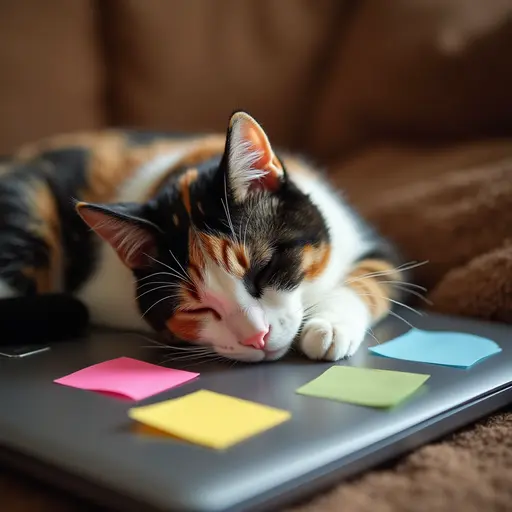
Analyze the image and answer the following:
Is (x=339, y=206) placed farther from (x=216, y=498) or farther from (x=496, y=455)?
(x=216, y=498)

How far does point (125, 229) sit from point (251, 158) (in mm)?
223

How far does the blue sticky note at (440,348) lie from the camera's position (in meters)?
0.94

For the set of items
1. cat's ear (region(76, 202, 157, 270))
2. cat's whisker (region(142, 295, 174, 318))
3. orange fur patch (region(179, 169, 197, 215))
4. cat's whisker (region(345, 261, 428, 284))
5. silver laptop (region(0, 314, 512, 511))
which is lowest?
silver laptop (region(0, 314, 512, 511))

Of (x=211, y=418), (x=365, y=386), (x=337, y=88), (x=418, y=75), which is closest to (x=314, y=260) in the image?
(x=365, y=386)

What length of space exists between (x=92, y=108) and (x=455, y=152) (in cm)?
97

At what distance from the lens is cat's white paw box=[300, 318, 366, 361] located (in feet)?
3.13

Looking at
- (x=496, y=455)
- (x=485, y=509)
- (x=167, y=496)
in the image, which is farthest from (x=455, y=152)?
(x=167, y=496)

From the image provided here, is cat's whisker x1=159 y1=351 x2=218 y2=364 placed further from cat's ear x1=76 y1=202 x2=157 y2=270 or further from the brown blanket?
the brown blanket

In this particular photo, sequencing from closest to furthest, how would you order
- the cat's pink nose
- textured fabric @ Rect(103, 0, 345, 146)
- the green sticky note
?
the green sticky note → the cat's pink nose → textured fabric @ Rect(103, 0, 345, 146)

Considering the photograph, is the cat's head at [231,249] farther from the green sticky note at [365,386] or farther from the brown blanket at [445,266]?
the brown blanket at [445,266]

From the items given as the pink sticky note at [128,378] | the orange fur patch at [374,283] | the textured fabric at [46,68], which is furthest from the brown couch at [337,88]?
the pink sticky note at [128,378]

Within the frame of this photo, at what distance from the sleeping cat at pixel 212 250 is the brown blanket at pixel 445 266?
0.12m

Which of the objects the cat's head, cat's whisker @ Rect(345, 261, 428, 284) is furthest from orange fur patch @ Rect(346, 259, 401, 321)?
the cat's head

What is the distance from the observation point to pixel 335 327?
38.5 inches
